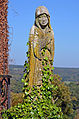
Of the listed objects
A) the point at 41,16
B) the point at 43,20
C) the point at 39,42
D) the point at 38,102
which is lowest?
the point at 38,102

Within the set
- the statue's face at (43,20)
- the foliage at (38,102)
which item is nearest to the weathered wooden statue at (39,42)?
the statue's face at (43,20)

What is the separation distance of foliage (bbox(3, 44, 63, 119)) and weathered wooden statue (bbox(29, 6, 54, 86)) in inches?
5.0

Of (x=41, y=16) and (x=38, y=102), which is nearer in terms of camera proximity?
(x=38, y=102)

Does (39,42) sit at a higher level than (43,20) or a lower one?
lower

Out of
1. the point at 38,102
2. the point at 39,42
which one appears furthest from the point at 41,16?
the point at 38,102

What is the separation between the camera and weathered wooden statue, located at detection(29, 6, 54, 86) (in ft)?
21.3

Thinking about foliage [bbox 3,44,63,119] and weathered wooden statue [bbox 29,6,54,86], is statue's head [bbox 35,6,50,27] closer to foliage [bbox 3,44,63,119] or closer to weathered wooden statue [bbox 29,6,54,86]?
weathered wooden statue [bbox 29,6,54,86]

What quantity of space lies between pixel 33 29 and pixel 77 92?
39205 mm

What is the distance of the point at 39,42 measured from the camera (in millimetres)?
6578

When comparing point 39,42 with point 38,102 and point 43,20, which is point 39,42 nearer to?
point 43,20

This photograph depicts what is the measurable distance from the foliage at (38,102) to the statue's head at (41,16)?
2.91ft

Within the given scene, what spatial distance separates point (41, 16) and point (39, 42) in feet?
2.17

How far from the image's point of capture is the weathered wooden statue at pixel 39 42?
6.49 m

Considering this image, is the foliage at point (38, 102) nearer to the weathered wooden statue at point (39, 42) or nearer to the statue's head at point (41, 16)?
the weathered wooden statue at point (39, 42)
